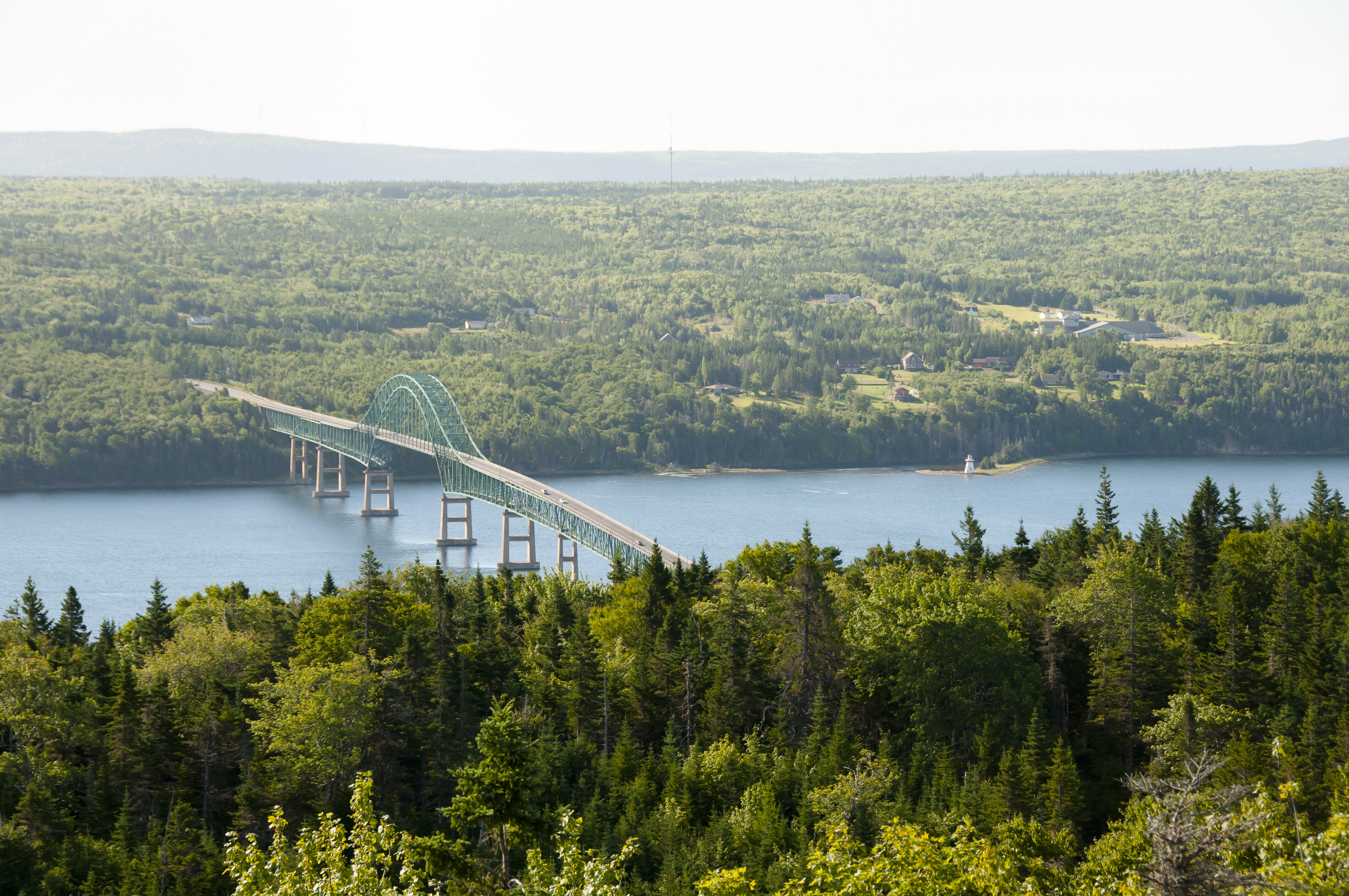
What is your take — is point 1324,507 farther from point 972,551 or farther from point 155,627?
point 155,627

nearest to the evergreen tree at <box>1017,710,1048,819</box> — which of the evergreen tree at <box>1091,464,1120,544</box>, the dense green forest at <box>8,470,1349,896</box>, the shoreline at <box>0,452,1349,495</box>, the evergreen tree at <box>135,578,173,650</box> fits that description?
the dense green forest at <box>8,470,1349,896</box>

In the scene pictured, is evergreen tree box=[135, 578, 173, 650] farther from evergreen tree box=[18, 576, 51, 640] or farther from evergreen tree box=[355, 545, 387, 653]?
evergreen tree box=[355, 545, 387, 653]

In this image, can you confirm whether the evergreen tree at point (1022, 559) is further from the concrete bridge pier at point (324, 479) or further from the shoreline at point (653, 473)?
the shoreline at point (653, 473)

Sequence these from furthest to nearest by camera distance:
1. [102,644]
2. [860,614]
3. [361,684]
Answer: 1. [102,644]
2. [860,614]
3. [361,684]

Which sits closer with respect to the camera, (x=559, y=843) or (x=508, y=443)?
(x=559, y=843)

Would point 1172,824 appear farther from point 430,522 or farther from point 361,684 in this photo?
point 430,522

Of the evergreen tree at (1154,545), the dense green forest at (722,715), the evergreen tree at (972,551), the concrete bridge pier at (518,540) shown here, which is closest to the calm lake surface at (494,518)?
the concrete bridge pier at (518,540)

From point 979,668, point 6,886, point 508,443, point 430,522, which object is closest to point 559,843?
point 6,886
